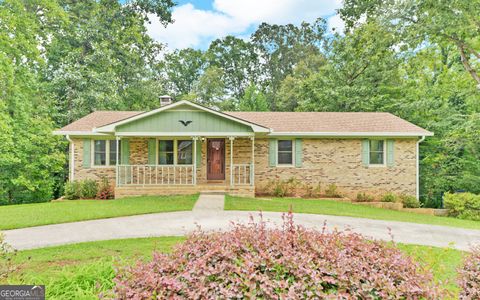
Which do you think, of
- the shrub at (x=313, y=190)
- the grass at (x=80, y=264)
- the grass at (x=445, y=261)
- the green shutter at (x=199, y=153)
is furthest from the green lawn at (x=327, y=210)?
the grass at (x=80, y=264)

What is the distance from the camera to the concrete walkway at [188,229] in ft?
21.6

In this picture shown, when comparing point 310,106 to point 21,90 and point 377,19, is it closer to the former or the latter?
point 377,19

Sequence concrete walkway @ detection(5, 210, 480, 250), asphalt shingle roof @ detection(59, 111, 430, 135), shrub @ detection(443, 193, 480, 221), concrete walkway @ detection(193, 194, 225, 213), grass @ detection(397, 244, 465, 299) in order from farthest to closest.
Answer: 1. asphalt shingle roof @ detection(59, 111, 430, 135)
2. shrub @ detection(443, 193, 480, 221)
3. concrete walkway @ detection(193, 194, 225, 213)
4. concrete walkway @ detection(5, 210, 480, 250)
5. grass @ detection(397, 244, 465, 299)

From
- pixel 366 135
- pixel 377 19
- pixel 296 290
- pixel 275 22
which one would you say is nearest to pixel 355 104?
pixel 366 135

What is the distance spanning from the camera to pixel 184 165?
516 inches

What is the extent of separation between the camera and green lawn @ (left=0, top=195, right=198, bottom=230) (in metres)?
8.20

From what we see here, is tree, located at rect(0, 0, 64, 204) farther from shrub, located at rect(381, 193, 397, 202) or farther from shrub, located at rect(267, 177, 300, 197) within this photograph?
shrub, located at rect(381, 193, 397, 202)

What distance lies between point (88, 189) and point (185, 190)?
422 centimetres

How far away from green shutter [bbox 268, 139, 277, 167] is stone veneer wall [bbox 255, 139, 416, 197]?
0.65ft

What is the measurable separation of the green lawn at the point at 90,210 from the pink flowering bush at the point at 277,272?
7.11 meters

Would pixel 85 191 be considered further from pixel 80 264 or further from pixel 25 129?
pixel 80 264

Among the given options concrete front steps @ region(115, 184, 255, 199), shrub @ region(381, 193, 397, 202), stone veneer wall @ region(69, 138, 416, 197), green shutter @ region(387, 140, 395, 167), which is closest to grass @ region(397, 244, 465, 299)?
concrete front steps @ region(115, 184, 255, 199)

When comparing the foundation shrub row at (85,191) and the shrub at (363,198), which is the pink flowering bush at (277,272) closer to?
the foundation shrub row at (85,191)

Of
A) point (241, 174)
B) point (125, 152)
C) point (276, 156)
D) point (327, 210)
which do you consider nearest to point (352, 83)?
point (276, 156)
